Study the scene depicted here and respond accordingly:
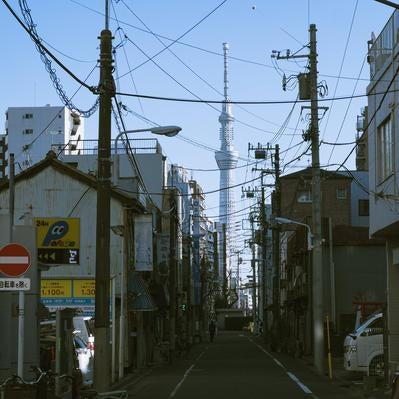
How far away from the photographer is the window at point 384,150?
946 inches

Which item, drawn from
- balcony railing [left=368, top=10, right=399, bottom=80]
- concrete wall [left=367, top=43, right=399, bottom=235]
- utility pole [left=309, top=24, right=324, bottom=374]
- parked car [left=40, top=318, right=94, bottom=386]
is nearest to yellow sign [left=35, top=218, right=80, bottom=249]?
parked car [left=40, top=318, right=94, bottom=386]

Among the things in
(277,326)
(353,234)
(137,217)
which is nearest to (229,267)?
(277,326)

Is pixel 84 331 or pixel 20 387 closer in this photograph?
pixel 20 387

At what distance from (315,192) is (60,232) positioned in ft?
33.7

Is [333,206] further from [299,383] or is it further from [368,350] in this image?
[368,350]

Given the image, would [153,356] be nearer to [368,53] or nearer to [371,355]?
[371,355]

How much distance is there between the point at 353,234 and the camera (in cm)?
4603

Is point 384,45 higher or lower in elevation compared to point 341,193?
lower

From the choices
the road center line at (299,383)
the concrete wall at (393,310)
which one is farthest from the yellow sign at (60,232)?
the concrete wall at (393,310)

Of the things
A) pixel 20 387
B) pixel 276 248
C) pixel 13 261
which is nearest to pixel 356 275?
pixel 276 248

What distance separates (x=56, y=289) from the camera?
36719mm

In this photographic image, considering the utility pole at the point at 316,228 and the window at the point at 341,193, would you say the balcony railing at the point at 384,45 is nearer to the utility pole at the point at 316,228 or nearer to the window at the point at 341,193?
the utility pole at the point at 316,228

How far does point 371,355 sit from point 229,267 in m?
166

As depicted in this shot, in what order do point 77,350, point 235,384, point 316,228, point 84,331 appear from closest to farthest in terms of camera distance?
point 77,350
point 235,384
point 84,331
point 316,228
